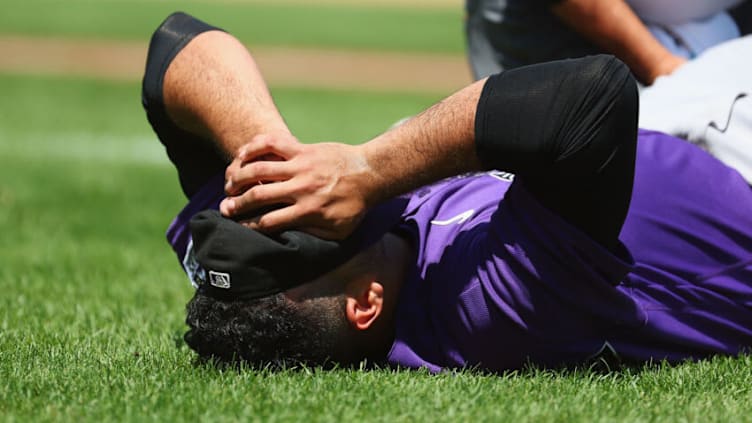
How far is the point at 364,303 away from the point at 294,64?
772 inches

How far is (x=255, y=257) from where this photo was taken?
3.30 metres

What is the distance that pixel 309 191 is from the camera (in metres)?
3.26

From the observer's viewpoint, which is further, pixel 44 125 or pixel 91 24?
pixel 91 24

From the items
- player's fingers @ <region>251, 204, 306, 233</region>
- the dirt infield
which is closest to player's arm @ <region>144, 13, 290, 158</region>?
player's fingers @ <region>251, 204, 306, 233</region>

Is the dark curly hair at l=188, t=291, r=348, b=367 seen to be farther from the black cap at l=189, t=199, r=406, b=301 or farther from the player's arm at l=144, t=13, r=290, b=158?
the player's arm at l=144, t=13, r=290, b=158

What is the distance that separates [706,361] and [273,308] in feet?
4.80

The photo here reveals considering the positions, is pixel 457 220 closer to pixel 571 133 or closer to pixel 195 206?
pixel 571 133

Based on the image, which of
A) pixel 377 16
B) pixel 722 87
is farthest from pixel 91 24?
pixel 722 87

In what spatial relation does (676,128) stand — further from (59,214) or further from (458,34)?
(458,34)

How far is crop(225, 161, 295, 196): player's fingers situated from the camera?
10.8 ft

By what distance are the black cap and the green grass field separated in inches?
10.9

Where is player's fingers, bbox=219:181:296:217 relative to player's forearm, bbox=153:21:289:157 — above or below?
below

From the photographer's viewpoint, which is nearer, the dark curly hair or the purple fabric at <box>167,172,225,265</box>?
the dark curly hair

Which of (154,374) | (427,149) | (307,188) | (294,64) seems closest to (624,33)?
(427,149)
